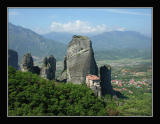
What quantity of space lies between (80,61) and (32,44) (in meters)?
68.1

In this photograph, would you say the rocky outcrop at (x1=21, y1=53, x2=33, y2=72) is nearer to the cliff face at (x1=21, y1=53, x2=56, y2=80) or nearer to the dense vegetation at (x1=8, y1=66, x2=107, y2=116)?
the cliff face at (x1=21, y1=53, x2=56, y2=80)

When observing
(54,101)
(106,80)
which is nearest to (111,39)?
(106,80)

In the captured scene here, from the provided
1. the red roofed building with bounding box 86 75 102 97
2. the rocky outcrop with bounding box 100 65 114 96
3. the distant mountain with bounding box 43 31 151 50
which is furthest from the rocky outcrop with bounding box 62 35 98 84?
the distant mountain with bounding box 43 31 151 50

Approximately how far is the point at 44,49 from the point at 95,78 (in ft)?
218

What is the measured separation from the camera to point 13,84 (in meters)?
17.0

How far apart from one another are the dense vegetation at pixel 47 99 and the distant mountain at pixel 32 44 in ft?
181

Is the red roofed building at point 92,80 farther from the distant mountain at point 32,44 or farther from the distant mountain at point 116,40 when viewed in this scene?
the distant mountain at point 116,40

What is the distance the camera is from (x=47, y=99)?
642 inches

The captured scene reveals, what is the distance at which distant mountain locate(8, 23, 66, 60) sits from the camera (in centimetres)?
7593

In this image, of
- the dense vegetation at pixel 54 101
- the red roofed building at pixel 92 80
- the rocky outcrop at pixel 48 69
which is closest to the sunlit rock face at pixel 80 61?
the red roofed building at pixel 92 80

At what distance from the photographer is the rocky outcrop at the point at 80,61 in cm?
2041

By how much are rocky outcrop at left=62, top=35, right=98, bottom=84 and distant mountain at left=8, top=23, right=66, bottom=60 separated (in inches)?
2049

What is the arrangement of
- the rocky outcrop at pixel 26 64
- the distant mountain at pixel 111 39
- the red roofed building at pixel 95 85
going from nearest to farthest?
the red roofed building at pixel 95 85, the rocky outcrop at pixel 26 64, the distant mountain at pixel 111 39

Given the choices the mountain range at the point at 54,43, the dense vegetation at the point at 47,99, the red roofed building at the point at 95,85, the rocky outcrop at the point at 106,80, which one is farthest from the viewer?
the mountain range at the point at 54,43
